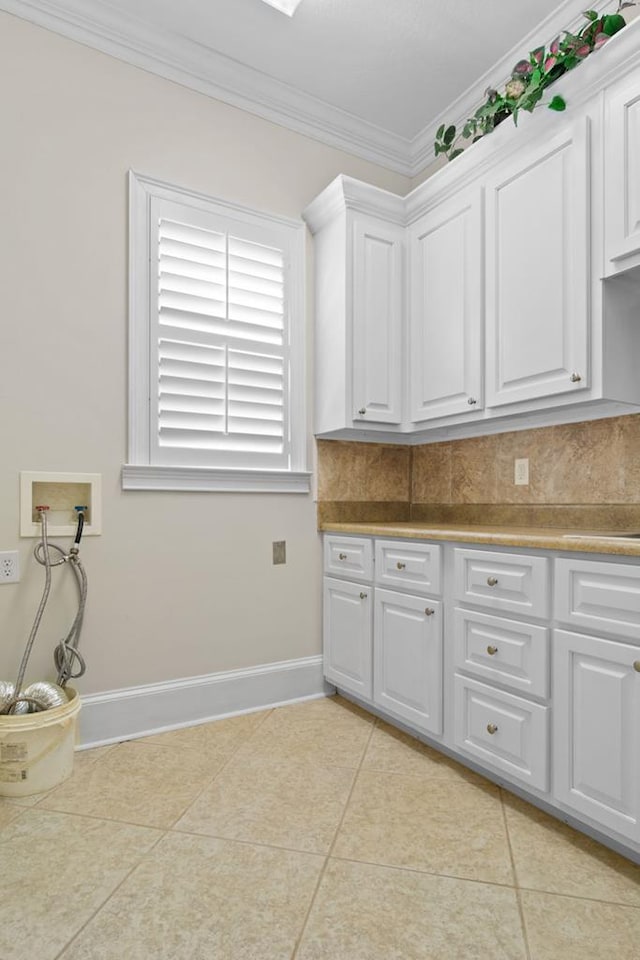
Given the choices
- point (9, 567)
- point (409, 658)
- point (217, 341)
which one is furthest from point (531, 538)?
point (9, 567)

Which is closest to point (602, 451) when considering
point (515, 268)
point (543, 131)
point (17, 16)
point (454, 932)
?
point (515, 268)

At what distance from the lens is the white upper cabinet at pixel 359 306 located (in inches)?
101

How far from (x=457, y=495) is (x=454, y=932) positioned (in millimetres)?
1861

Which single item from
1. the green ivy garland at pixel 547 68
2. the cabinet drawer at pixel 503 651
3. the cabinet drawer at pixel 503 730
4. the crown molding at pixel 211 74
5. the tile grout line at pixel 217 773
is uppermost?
the crown molding at pixel 211 74

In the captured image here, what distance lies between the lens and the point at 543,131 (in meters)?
1.97

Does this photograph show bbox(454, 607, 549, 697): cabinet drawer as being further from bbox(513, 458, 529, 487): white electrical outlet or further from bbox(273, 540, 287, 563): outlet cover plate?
bbox(273, 540, 287, 563): outlet cover plate

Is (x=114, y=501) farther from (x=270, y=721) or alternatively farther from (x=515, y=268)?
(x=515, y=268)

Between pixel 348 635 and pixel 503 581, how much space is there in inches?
39.0

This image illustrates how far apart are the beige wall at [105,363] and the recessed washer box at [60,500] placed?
0.12ft

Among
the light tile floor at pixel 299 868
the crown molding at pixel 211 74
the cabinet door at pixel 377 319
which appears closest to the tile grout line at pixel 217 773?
the light tile floor at pixel 299 868

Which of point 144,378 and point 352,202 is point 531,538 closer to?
point 144,378

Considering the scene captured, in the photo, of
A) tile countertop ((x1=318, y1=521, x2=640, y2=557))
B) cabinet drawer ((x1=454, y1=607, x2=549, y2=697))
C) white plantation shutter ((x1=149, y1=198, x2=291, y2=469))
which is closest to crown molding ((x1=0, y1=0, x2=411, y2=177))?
white plantation shutter ((x1=149, y1=198, x2=291, y2=469))

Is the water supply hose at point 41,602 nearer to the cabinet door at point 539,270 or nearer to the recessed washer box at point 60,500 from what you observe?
the recessed washer box at point 60,500

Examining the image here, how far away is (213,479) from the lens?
248 cm
